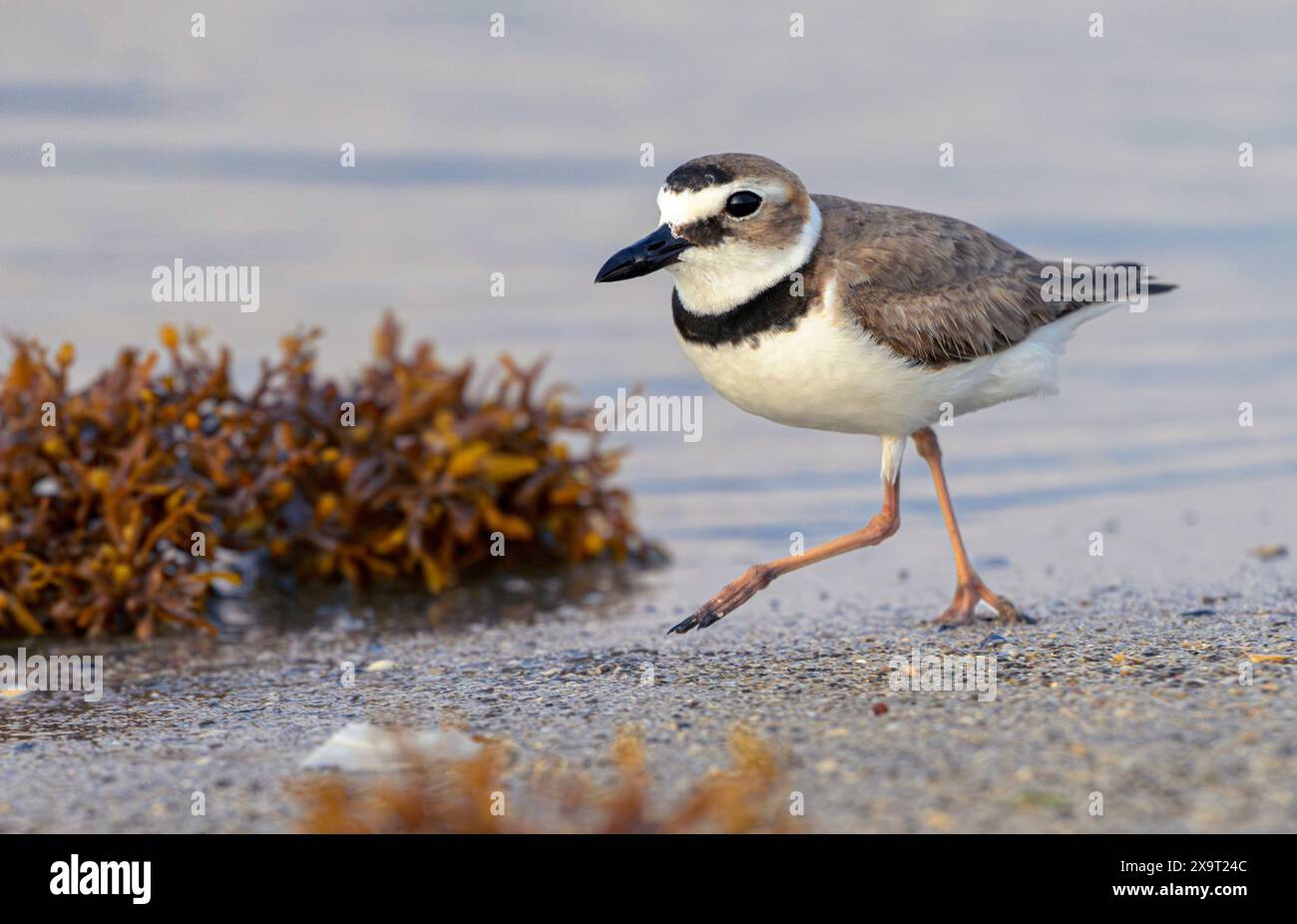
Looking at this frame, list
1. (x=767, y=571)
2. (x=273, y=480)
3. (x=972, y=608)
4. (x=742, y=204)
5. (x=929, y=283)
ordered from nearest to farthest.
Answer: (x=742, y=204) → (x=929, y=283) → (x=767, y=571) → (x=972, y=608) → (x=273, y=480)

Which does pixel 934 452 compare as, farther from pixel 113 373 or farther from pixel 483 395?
pixel 113 373

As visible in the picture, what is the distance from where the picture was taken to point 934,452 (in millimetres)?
7121

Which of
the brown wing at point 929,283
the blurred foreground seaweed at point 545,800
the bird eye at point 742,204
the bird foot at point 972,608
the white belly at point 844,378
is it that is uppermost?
the bird eye at point 742,204

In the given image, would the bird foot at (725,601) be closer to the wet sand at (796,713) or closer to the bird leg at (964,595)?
the wet sand at (796,713)

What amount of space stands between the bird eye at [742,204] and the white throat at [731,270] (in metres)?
0.13

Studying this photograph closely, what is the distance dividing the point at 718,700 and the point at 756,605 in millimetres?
2811

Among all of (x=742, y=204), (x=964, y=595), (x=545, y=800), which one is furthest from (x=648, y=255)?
(x=545, y=800)

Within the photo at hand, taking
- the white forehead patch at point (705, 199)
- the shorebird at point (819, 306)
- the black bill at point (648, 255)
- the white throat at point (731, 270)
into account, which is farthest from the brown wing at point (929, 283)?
the black bill at point (648, 255)

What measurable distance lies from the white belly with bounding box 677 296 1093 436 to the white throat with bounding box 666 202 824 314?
184 millimetres

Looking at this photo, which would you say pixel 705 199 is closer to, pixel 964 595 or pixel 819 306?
pixel 819 306

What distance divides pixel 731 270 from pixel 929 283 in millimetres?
871

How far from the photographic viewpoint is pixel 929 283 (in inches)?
249

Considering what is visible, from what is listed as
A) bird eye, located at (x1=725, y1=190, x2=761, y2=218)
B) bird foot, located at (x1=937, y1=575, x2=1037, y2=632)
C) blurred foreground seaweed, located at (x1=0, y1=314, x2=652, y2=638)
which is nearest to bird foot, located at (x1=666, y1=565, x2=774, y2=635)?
bird foot, located at (x1=937, y1=575, x2=1037, y2=632)

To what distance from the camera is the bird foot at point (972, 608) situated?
264 inches
